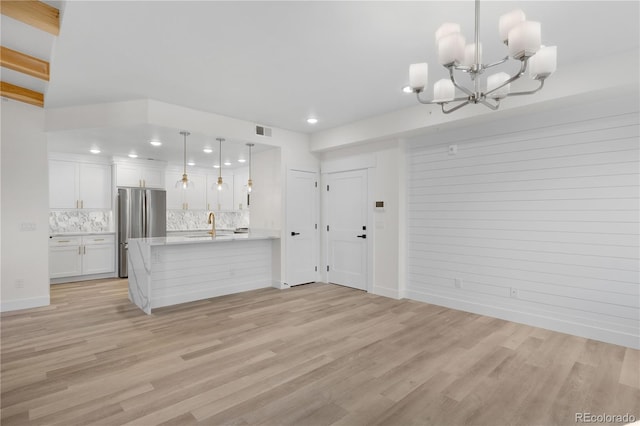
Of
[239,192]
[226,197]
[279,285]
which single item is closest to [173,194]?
[226,197]

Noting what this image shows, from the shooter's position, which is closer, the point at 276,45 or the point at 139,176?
the point at 276,45

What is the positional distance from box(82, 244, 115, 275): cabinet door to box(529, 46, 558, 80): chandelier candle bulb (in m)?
7.64

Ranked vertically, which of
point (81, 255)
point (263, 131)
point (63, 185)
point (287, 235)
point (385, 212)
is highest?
point (263, 131)

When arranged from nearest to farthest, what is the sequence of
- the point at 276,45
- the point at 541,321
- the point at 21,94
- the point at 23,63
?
the point at 276,45
the point at 23,63
the point at 541,321
the point at 21,94

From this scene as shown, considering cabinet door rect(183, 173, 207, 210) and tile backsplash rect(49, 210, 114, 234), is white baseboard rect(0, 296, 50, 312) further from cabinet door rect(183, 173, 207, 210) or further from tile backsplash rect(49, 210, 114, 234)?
cabinet door rect(183, 173, 207, 210)

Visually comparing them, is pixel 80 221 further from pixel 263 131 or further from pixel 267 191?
pixel 263 131

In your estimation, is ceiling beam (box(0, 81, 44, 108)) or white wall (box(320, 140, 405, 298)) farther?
white wall (box(320, 140, 405, 298))

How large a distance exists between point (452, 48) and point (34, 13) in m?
3.22

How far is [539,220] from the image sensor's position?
3873mm

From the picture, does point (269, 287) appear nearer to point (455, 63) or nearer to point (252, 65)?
point (252, 65)

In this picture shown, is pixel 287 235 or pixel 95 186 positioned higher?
pixel 95 186

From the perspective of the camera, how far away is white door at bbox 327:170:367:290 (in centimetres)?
565

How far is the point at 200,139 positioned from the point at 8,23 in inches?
105

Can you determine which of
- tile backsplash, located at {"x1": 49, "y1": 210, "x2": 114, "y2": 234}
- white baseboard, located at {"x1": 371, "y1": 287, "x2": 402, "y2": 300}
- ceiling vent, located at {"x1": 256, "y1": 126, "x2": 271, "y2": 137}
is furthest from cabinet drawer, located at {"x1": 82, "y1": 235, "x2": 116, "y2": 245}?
white baseboard, located at {"x1": 371, "y1": 287, "x2": 402, "y2": 300}
